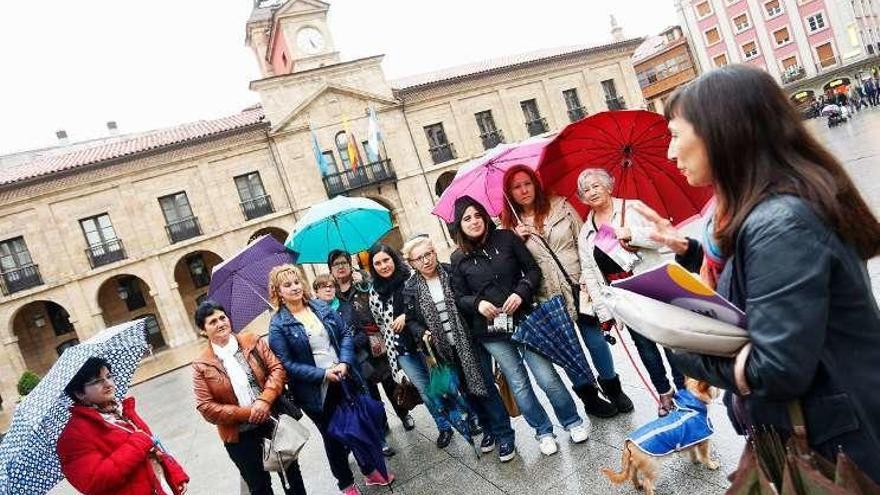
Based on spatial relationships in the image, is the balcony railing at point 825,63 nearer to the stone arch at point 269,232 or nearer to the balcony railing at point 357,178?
the balcony railing at point 357,178

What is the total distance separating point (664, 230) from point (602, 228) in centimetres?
126

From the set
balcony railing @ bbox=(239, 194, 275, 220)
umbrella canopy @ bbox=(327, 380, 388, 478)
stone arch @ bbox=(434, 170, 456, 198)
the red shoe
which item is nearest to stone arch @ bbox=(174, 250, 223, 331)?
balcony railing @ bbox=(239, 194, 275, 220)

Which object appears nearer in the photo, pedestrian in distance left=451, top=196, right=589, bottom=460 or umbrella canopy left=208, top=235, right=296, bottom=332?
pedestrian in distance left=451, top=196, right=589, bottom=460

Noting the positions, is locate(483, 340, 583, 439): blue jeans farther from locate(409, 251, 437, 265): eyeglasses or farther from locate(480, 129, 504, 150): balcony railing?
locate(480, 129, 504, 150): balcony railing

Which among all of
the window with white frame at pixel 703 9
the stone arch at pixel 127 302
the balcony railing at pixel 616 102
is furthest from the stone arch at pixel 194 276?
the window with white frame at pixel 703 9

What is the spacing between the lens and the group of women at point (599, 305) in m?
1.08

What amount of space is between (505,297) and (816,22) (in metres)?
50.3

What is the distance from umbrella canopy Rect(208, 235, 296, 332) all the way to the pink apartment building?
143 feet

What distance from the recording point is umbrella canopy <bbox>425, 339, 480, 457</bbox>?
3.79 metres

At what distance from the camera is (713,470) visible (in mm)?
2727

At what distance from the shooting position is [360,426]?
11.7ft

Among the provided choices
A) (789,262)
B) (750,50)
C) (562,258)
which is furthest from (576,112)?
(789,262)

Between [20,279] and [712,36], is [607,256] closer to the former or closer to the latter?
[20,279]

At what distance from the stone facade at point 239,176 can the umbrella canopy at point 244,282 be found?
17.5 m
